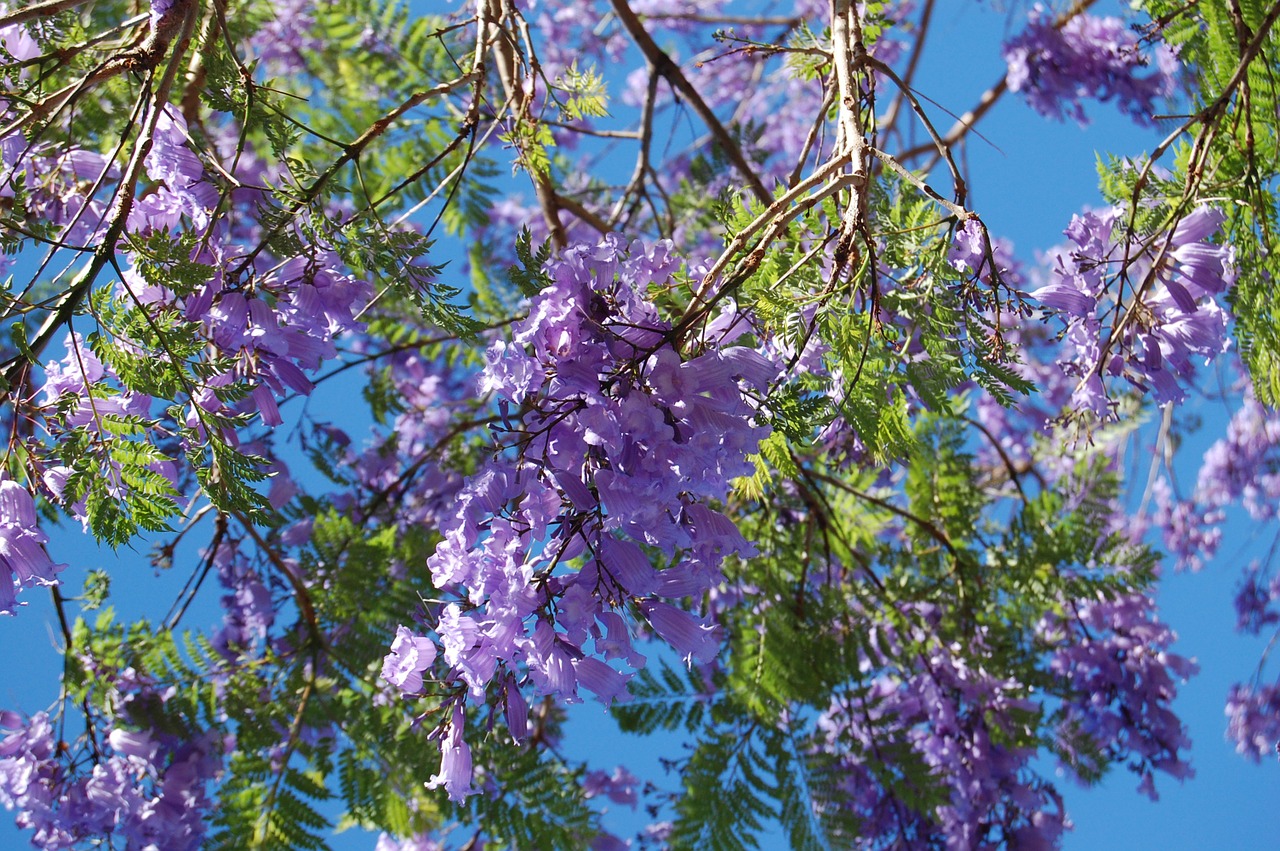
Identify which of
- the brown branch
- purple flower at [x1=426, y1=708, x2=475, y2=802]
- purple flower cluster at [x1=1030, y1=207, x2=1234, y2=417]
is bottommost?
purple flower at [x1=426, y1=708, x2=475, y2=802]

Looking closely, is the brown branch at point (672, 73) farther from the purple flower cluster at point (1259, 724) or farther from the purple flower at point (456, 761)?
the purple flower cluster at point (1259, 724)

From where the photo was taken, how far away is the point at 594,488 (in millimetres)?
1097

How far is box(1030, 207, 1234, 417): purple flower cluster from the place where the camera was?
5.12ft

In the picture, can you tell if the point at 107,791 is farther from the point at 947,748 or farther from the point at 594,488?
the point at 947,748

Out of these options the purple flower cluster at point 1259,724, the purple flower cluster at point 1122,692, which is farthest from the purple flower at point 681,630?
the purple flower cluster at point 1259,724

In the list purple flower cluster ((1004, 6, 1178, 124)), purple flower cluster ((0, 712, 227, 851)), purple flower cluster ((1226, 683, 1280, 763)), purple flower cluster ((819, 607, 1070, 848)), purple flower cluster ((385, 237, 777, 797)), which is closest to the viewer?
purple flower cluster ((385, 237, 777, 797))

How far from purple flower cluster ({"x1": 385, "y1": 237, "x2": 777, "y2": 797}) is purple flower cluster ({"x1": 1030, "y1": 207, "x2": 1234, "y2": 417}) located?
72cm

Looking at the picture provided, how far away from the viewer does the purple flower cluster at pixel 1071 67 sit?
392cm

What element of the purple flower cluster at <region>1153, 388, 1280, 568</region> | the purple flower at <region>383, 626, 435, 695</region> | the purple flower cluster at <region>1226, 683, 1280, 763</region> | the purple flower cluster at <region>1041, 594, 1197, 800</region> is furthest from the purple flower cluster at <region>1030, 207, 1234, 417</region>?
the purple flower cluster at <region>1153, 388, 1280, 568</region>

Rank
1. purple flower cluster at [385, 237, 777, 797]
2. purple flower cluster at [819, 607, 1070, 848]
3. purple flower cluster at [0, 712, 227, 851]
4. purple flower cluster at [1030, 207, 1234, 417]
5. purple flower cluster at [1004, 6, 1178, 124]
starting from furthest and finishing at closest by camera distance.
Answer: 1. purple flower cluster at [1004, 6, 1178, 124]
2. purple flower cluster at [819, 607, 1070, 848]
3. purple flower cluster at [0, 712, 227, 851]
4. purple flower cluster at [1030, 207, 1234, 417]
5. purple flower cluster at [385, 237, 777, 797]

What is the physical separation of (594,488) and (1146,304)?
3.37 feet

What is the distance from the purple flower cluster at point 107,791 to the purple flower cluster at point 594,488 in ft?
5.08

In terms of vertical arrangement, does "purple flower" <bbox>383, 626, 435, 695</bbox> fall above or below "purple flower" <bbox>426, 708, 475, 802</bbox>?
above

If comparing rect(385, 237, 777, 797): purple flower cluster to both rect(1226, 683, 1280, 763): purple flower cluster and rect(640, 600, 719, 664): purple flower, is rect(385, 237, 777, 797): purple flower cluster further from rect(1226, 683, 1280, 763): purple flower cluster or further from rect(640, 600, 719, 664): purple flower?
rect(1226, 683, 1280, 763): purple flower cluster
